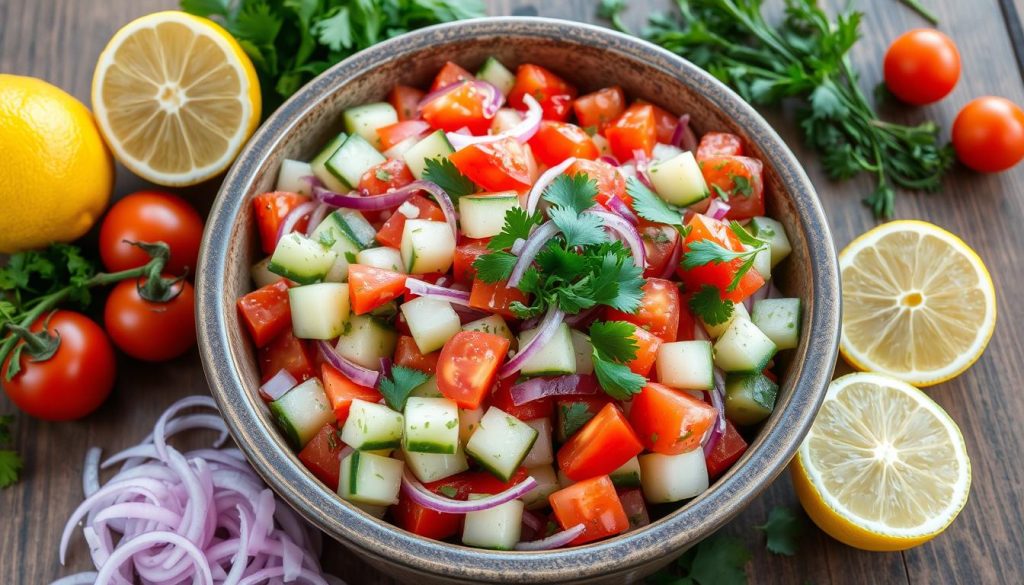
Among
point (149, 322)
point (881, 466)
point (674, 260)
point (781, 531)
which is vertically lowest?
point (781, 531)

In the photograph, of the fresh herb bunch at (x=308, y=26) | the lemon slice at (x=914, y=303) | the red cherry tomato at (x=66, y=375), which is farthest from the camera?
the fresh herb bunch at (x=308, y=26)

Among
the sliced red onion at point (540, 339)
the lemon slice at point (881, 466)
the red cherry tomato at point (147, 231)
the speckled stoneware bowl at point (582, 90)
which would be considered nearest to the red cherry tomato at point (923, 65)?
the speckled stoneware bowl at point (582, 90)

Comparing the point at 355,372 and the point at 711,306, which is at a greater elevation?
the point at 711,306

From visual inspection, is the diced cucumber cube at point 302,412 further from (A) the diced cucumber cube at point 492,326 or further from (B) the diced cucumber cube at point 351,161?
(B) the diced cucumber cube at point 351,161

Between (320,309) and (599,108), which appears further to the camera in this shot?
(599,108)

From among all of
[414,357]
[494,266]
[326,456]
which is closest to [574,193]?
[494,266]

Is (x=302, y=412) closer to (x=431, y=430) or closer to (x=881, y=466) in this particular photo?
(x=431, y=430)

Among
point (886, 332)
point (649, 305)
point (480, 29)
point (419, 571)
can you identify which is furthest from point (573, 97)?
point (419, 571)
